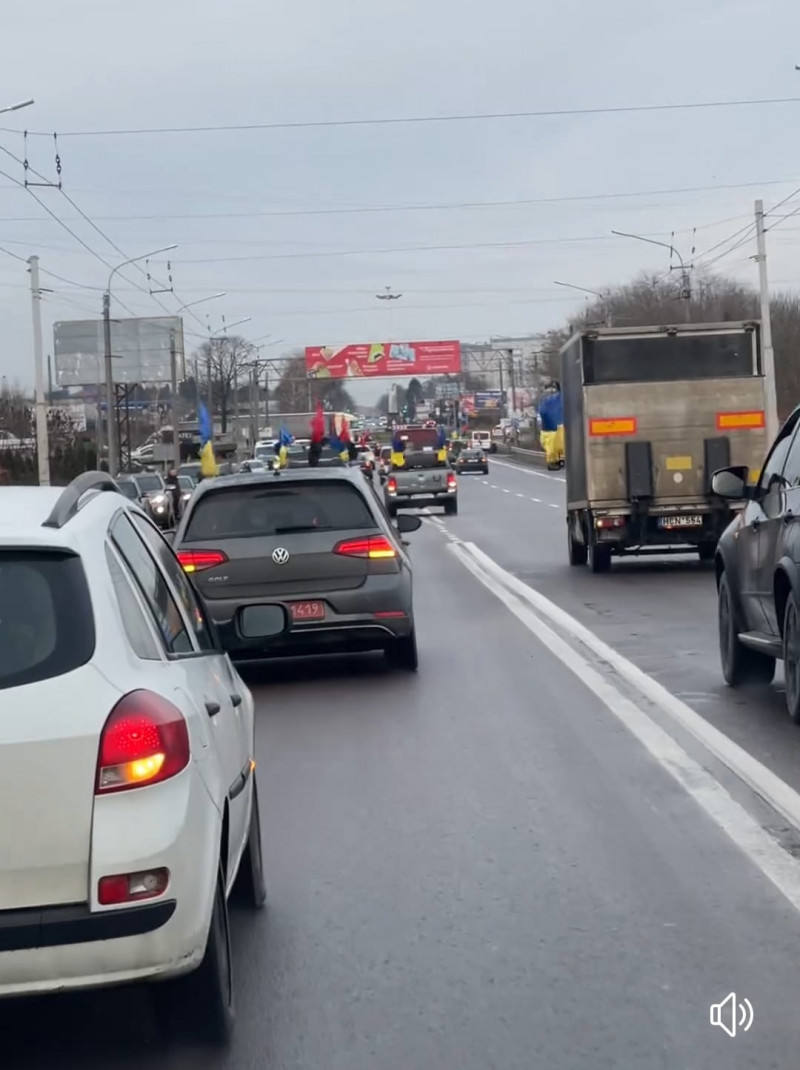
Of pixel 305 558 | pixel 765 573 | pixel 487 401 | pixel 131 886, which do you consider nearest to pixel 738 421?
pixel 305 558

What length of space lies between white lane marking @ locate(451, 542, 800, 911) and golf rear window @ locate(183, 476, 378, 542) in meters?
2.04

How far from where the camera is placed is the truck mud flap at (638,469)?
22.4 meters

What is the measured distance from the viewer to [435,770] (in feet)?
29.0

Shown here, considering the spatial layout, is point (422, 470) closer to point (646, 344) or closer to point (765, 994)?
point (646, 344)

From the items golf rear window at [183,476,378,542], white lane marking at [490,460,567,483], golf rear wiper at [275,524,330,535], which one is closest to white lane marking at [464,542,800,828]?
golf rear window at [183,476,378,542]

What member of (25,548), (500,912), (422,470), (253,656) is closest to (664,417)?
(253,656)

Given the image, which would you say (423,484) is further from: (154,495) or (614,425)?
(614,425)

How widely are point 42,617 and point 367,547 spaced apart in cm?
802

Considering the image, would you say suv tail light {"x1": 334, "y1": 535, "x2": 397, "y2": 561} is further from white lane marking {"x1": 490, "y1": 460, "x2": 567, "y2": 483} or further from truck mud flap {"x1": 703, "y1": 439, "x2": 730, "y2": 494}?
white lane marking {"x1": 490, "y1": 460, "x2": 567, "y2": 483}

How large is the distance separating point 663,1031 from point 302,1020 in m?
1.03

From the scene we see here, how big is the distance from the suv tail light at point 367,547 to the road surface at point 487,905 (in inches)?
38.5

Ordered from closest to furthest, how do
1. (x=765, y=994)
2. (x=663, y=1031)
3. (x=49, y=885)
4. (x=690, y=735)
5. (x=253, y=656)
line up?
1. (x=49, y=885)
2. (x=663, y=1031)
3. (x=765, y=994)
4. (x=690, y=735)
5. (x=253, y=656)

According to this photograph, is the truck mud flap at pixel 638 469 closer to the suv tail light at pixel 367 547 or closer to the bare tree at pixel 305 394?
the suv tail light at pixel 367 547

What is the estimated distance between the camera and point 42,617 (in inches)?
168
